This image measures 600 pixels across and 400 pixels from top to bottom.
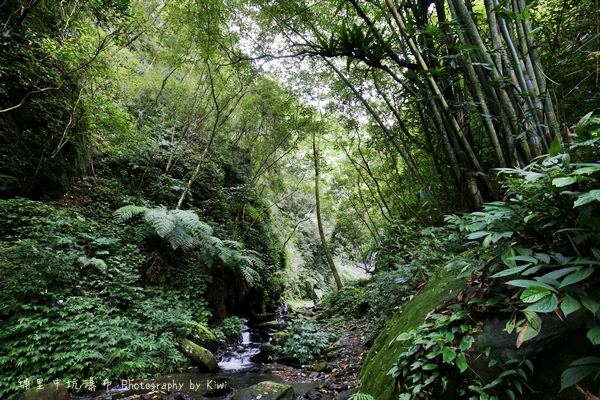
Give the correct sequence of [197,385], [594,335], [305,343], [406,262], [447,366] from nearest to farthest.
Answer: [594,335] → [447,366] → [197,385] → [406,262] → [305,343]

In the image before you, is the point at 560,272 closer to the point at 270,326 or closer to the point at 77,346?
the point at 77,346

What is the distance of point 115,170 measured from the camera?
740 cm

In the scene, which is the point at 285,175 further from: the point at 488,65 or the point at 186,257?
the point at 488,65

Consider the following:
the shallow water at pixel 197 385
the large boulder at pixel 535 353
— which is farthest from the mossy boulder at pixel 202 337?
the large boulder at pixel 535 353

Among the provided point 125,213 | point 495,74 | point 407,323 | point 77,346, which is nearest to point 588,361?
point 407,323

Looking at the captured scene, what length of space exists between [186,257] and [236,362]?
271 centimetres

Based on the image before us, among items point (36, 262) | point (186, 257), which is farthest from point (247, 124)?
point (36, 262)

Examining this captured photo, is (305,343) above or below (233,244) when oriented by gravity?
below

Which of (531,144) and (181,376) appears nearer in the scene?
(531,144)

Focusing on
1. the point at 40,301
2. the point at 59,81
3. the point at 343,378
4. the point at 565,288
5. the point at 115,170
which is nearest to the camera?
the point at 565,288

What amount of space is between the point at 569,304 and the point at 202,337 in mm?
5884

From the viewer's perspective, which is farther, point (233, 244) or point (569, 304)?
point (233, 244)

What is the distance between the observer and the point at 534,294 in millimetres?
1129

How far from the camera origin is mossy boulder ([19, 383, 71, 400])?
310 centimetres
